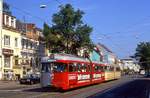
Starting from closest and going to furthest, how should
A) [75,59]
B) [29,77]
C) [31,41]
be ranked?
[75,59] → [29,77] → [31,41]

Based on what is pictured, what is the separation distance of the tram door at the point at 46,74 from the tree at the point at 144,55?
413 feet

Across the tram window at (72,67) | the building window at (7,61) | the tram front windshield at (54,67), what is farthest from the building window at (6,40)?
the tram front windshield at (54,67)

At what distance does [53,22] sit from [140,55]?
95922 millimetres

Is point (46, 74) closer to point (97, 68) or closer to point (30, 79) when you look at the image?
point (97, 68)

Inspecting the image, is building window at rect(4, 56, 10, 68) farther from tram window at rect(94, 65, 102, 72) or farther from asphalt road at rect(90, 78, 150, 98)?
asphalt road at rect(90, 78, 150, 98)

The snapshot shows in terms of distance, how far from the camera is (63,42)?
246 feet

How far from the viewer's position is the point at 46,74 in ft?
116

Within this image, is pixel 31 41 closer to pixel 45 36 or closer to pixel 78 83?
pixel 45 36

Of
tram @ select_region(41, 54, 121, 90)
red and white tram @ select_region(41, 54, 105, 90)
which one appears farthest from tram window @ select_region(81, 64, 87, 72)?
red and white tram @ select_region(41, 54, 105, 90)

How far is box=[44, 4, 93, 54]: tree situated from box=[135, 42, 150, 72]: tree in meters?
86.4

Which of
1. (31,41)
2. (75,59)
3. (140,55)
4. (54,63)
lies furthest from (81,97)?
(140,55)

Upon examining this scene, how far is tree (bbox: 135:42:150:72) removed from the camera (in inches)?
6358

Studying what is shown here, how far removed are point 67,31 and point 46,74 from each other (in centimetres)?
3979

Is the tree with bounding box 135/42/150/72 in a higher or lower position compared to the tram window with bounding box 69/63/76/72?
higher
